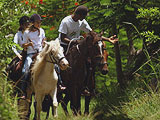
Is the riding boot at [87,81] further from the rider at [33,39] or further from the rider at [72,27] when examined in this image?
the rider at [33,39]

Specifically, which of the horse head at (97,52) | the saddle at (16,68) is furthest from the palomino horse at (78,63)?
the saddle at (16,68)

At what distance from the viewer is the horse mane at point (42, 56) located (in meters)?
9.49

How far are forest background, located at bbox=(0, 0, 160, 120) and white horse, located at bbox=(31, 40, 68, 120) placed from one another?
86 centimetres

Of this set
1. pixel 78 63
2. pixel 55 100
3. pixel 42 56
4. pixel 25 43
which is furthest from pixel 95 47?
pixel 25 43

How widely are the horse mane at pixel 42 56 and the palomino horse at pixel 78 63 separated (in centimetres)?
89

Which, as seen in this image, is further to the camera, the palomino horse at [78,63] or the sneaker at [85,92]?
the sneaker at [85,92]

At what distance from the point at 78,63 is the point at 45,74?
961 mm

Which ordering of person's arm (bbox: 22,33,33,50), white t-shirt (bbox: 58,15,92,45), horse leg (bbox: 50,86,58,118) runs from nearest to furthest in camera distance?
horse leg (bbox: 50,86,58,118) < person's arm (bbox: 22,33,33,50) < white t-shirt (bbox: 58,15,92,45)

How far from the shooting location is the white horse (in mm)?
9570

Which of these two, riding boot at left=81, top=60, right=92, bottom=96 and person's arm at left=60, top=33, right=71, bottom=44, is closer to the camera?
riding boot at left=81, top=60, right=92, bottom=96

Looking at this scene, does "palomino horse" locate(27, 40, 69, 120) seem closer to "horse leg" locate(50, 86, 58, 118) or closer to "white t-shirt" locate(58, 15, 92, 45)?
"horse leg" locate(50, 86, 58, 118)

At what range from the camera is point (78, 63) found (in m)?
10.4

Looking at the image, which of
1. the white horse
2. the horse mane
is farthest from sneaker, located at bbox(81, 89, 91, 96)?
the horse mane

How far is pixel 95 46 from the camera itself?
10000mm
